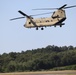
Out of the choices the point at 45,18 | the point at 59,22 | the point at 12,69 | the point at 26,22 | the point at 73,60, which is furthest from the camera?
the point at 73,60

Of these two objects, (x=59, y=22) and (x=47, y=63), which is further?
(x=47, y=63)

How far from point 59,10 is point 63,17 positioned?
214 centimetres

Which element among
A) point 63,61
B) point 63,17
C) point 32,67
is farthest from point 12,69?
point 63,17

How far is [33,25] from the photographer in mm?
79938

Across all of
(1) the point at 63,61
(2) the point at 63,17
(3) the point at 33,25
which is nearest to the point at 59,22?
(2) the point at 63,17

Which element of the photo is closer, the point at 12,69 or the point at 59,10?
the point at 59,10

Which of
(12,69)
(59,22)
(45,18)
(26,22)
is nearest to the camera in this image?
(59,22)

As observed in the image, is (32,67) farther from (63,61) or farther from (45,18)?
(45,18)

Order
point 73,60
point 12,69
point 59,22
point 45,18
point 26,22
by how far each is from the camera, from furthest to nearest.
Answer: point 73,60
point 12,69
point 26,22
point 45,18
point 59,22

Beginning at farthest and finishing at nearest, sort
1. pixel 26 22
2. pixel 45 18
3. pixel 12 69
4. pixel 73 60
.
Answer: pixel 73 60 < pixel 12 69 < pixel 26 22 < pixel 45 18

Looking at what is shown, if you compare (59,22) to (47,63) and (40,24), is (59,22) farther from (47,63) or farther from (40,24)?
(47,63)

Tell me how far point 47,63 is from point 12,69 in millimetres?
21326

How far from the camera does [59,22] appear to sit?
240 ft

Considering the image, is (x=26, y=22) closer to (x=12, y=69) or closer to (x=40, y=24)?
(x=40, y=24)
